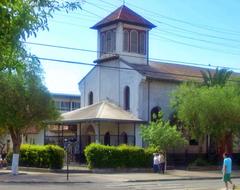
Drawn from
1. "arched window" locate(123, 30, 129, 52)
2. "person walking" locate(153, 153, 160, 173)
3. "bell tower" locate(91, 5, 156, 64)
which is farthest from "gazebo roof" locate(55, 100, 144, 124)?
"person walking" locate(153, 153, 160, 173)

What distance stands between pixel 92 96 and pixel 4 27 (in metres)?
52.8

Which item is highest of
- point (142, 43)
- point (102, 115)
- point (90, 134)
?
point (142, 43)

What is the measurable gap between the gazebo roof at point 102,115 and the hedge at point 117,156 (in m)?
5.53

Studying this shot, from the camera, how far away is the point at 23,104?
3562cm

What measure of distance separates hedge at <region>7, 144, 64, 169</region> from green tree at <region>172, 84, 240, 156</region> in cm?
1125

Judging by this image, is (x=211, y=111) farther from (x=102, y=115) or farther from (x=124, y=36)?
(x=124, y=36)

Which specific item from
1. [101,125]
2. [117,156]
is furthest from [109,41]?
[117,156]

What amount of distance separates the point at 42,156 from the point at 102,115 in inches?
359

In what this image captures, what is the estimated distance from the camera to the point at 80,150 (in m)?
51.2

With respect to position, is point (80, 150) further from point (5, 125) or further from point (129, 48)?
point (5, 125)

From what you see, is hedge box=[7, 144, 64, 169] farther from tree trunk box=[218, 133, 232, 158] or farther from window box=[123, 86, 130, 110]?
tree trunk box=[218, 133, 232, 158]

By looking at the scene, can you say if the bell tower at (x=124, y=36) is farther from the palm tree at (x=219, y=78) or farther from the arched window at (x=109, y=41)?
the palm tree at (x=219, y=78)

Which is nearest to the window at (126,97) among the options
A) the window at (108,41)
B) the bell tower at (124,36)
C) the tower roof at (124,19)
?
the bell tower at (124,36)

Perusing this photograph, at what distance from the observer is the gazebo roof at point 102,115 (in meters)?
48.7
